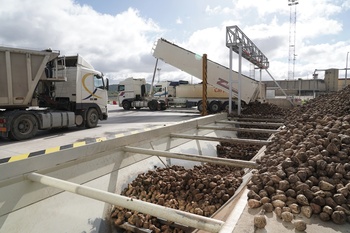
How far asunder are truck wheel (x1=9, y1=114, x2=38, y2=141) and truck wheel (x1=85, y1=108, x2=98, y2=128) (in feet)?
7.91

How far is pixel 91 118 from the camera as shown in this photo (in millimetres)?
10961

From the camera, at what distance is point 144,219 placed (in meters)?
3.19

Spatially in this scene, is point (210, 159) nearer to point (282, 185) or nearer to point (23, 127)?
point (282, 185)

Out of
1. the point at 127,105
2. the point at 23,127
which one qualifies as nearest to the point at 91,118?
the point at 23,127

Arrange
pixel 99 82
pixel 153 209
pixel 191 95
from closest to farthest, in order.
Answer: pixel 153 209 → pixel 99 82 → pixel 191 95

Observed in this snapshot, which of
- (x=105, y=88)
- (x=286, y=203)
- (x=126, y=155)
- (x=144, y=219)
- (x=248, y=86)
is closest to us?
(x=286, y=203)

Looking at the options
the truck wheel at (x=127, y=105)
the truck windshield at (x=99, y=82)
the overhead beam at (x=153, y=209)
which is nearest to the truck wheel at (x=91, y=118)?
the truck windshield at (x=99, y=82)

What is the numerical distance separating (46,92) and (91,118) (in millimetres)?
2050

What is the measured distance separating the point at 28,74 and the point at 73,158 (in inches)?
234

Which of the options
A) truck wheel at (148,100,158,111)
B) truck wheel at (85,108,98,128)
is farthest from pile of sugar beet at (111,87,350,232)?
truck wheel at (148,100,158,111)

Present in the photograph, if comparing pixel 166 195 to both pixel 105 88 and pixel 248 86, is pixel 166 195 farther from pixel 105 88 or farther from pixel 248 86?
pixel 248 86

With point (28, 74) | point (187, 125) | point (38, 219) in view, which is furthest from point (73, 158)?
Answer: point (28, 74)

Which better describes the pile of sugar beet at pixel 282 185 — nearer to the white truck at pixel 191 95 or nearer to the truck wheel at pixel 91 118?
the truck wheel at pixel 91 118

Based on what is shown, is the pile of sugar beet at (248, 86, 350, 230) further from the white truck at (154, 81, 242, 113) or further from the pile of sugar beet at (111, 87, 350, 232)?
the white truck at (154, 81, 242, 113)
